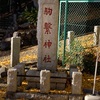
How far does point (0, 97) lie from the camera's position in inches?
297

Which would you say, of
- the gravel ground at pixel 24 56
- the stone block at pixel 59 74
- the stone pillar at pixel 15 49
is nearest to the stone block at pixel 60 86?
A: the stone block at pixel 59 74

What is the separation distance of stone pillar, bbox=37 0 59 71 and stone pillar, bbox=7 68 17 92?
3.45ft

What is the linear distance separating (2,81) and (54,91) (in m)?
1.71

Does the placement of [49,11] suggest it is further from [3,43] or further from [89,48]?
[3,43]

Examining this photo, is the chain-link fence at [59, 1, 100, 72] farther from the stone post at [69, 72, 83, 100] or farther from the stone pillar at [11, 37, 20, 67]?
the stone post at [69, 72, 83, 100]

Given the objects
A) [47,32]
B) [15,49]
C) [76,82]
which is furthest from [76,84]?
[15,49]

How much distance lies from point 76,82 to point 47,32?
159 centimetres

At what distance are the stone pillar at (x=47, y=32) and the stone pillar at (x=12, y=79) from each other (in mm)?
1051

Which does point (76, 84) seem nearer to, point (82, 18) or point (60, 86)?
point (60, 86)

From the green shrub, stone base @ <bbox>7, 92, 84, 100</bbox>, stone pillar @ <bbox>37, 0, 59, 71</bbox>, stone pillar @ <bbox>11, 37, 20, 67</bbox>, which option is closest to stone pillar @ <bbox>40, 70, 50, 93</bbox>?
stone base @ <bbox>7, 92, 84, 100</bbox>

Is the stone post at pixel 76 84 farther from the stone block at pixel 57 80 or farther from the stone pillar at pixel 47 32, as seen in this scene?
the stone pillar at pixel 47 32

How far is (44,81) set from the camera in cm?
732

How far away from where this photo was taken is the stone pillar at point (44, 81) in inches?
285

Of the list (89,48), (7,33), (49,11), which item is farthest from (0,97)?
(7,33)
